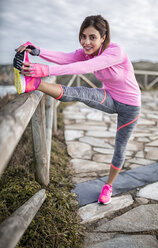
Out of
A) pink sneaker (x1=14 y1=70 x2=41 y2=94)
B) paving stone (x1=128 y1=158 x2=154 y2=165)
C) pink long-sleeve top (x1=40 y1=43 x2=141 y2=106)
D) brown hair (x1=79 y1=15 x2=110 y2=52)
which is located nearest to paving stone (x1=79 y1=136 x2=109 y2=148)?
paving stone (x1=128 y1=158 x2=154 y2=165)

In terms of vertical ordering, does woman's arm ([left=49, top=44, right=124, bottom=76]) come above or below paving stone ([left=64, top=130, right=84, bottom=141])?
above

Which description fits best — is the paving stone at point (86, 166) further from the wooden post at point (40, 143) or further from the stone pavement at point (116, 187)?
the wooden post at point (40, 143)

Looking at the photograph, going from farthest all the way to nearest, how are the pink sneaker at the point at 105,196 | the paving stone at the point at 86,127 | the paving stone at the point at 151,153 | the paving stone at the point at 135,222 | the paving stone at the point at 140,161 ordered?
the paving stone at the point at 86,127
the paving stone at the point at 151,153
the paving stone at the point at 140,161
the pink sneaker at the point at 105,196
the paving stone at the point at 135,222

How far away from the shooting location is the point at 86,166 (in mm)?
3277

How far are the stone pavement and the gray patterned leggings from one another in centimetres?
46

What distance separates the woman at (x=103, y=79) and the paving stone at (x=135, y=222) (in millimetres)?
294

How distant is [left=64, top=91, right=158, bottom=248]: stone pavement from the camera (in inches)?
75.5

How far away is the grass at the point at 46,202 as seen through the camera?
1768 mm

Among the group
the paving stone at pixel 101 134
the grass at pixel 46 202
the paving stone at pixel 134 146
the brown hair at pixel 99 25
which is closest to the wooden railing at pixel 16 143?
the grass at pixel 46 202

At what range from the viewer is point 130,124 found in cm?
223

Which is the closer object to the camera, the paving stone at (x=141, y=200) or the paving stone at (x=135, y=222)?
the paving stone at (x=135, y=222)

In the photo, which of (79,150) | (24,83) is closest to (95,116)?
(79,150)

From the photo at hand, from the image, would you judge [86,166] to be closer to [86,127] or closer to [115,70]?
[115,70]

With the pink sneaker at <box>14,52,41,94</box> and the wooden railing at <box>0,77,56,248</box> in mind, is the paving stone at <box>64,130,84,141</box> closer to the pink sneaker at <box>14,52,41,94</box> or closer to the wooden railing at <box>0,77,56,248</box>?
the wooden railing at <box>0,77,56,248</box>
